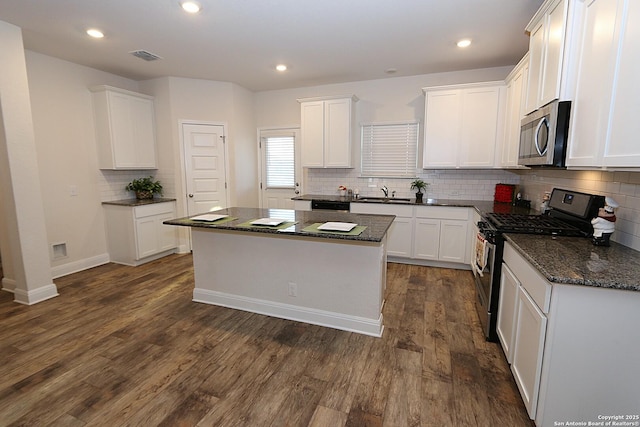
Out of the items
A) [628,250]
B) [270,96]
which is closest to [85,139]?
[270,96]

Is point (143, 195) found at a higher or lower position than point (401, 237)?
higher

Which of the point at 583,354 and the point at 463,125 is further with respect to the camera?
the point at 463,125

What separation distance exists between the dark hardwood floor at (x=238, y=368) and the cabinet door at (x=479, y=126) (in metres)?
1.92

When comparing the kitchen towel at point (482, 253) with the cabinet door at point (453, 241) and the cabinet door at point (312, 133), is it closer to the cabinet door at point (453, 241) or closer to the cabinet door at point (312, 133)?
the cabinet door at point (453, 241)

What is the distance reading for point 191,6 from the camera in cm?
260

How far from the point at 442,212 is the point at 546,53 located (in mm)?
2126

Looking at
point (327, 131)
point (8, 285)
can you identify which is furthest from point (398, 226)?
point (8, 285)

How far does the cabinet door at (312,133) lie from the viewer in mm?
4738

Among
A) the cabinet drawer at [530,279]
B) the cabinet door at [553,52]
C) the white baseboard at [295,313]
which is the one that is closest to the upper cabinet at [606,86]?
the cabinet door at [553,52]

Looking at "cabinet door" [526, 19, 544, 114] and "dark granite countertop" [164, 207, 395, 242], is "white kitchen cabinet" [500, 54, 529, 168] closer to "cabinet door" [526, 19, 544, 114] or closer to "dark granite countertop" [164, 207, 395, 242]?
"cabinet door" [526, 19, 544, 114]

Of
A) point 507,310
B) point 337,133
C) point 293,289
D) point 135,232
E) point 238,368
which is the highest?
point 337,133

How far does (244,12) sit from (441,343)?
10.8 ft

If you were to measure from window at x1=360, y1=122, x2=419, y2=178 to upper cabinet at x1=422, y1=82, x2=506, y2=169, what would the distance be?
0.43m

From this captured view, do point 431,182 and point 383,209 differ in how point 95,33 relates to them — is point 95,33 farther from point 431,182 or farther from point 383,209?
point 431,182
